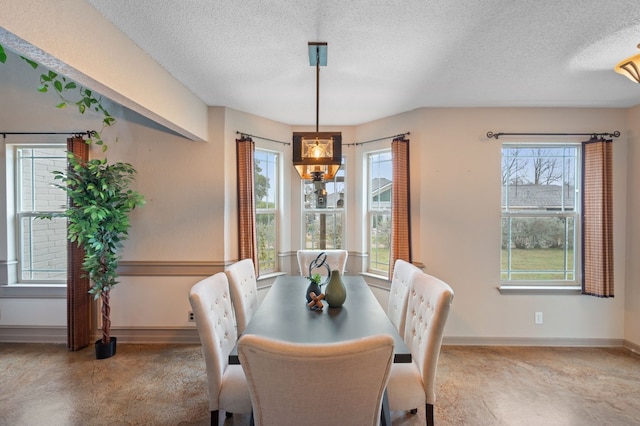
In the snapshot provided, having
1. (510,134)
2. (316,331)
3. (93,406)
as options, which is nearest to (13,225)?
(93,406)

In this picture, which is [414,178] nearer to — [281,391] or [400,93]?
[400,93]

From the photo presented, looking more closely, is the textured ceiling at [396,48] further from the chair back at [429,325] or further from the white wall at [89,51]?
the chair back at [429,325]

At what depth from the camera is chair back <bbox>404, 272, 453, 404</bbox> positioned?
152 centimetres

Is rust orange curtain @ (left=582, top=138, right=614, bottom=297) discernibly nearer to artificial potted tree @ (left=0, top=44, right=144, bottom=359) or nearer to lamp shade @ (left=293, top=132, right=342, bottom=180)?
lamp shade @ (left=293, top=132, right=342, bottom=180)

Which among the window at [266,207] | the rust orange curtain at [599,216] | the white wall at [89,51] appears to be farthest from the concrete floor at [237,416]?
the white wall at [89,51]

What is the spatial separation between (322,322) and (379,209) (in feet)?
7.12

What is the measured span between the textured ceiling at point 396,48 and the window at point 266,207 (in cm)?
89

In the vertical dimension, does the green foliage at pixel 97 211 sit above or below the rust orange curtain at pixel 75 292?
above

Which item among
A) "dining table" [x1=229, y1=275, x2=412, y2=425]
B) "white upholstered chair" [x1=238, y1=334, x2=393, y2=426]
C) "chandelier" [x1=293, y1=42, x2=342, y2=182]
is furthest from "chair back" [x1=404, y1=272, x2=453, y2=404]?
"chandelier" [x1=293, y1=42, x2=342, y2=182]

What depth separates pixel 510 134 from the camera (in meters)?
3.05

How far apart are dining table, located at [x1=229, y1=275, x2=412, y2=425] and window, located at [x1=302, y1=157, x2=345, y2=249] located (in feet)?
4.96

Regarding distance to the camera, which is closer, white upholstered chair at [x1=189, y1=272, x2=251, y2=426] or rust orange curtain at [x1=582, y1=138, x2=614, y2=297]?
white upholstered chair at [x1=189, y1=272, x2=251, y2=426]

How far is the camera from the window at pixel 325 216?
3812mm

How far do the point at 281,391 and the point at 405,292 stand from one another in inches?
53.7
